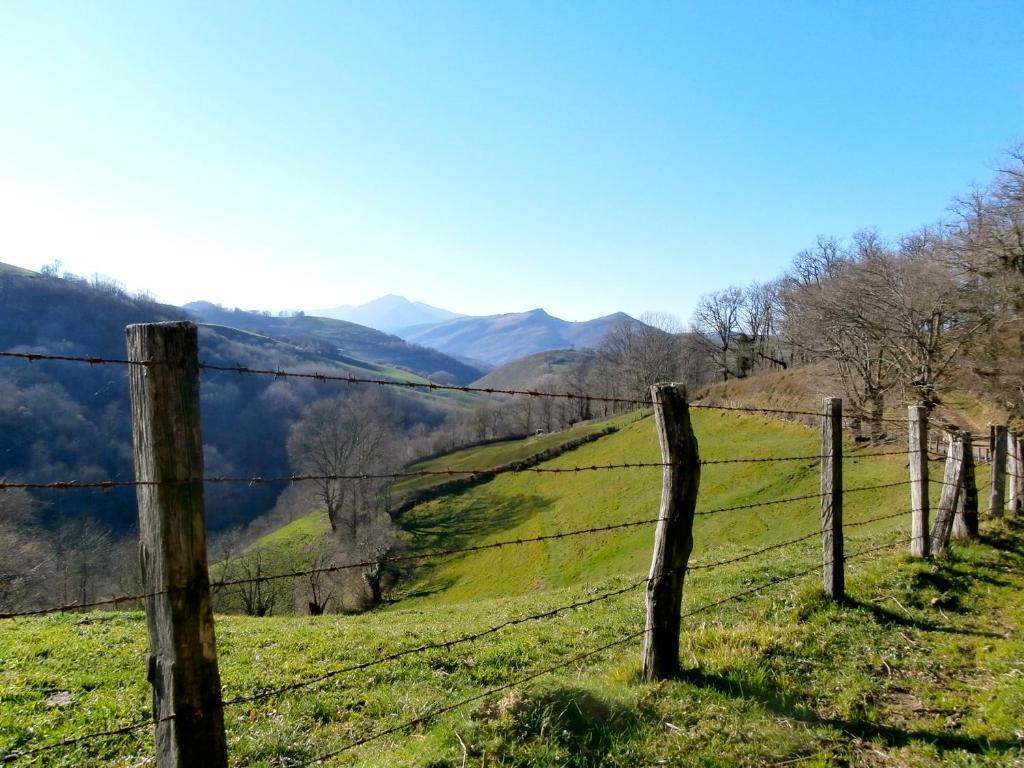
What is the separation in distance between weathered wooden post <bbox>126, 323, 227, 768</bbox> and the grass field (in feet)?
5.94

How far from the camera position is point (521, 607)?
1400 cm

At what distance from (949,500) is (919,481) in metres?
1.19

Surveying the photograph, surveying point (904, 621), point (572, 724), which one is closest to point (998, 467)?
point (904, 621)

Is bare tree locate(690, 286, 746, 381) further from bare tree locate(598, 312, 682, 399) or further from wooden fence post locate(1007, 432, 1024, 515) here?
wooden fence post locate(1007, 432, 1024, 515)

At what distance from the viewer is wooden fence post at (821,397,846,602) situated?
7699 millimetres

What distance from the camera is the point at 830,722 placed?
195 inches

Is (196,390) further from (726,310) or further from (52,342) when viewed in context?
(52,342)

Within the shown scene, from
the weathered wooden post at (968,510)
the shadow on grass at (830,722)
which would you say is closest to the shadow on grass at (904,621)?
the shadow on grass at (830,722)

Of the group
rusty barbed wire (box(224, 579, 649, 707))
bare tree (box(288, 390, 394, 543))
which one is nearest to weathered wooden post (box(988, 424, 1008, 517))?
rusty barbed wire (box(224, 579, 649, 707))

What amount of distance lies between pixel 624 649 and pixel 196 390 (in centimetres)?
699

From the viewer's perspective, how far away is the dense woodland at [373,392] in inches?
1371

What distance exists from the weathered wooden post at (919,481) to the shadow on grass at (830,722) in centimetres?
545

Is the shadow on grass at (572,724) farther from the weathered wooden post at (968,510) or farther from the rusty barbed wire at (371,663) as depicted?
the weathered wooden post at (968,510)

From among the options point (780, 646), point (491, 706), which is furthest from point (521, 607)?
point (491, 706)
